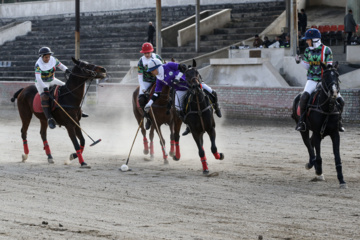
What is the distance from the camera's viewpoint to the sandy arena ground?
8703mm

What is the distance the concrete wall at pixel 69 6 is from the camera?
4178cm

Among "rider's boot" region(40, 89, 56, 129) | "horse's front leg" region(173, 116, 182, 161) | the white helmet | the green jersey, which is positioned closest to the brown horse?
"horse's front leg" region(173, 116, 182, 161)

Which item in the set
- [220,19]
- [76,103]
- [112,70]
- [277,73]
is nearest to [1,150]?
[76,103]

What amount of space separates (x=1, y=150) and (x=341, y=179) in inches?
373

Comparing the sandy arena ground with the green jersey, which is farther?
the green jersey

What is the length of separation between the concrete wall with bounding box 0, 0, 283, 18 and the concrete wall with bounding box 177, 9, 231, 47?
9.31ft

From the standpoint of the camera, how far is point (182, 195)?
1120 centimetres

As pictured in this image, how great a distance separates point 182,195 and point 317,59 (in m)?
3.59

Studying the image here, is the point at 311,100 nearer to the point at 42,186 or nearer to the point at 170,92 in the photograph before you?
the point at 170,92

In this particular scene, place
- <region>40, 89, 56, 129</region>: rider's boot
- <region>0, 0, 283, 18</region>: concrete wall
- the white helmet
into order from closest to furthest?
the white helmet < <region>40, 89, 56, 129</region>: rider's boot < <region>0, 0, 283, 18</region>: concrete wall

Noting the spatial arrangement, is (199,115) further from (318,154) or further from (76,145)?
(76,145)

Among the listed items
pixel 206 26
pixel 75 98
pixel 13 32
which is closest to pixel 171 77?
pixel 75 98

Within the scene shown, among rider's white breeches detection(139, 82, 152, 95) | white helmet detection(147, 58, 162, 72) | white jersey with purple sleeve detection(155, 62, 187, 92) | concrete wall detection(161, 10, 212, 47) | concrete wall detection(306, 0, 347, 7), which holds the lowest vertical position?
rider's white breeches detection(139, 82, 152, 95)

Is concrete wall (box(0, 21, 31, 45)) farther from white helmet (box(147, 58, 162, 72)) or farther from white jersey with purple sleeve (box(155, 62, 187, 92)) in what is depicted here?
white jersey with purple sleeve (box(155, 62, 187, 92))
